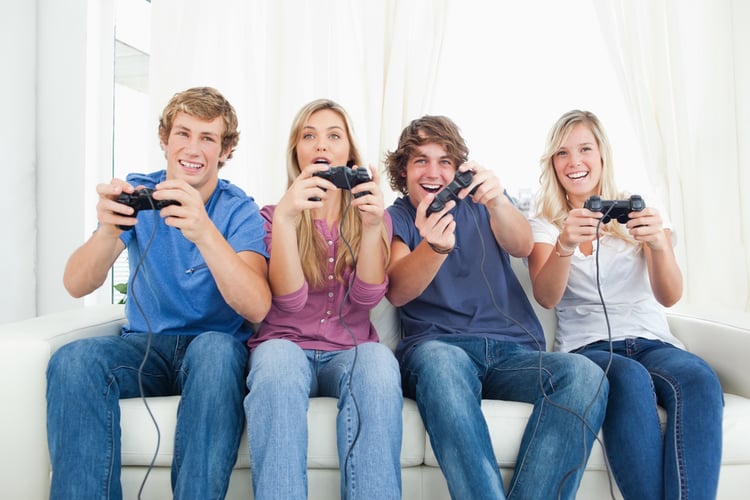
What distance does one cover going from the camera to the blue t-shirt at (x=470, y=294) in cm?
156

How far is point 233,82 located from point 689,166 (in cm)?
188

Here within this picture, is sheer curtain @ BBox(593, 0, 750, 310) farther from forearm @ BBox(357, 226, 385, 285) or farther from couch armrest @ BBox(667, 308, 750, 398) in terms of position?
forearm @ BBox(357, 226, 385, 285)

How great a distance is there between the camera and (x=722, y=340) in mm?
1515

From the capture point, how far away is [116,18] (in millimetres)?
2832

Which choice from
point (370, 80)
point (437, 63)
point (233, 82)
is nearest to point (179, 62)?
point (233, 82)

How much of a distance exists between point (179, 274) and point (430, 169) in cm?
71

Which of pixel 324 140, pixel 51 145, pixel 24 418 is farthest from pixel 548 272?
pixel 51 145

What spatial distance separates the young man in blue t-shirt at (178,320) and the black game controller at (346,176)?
232mm

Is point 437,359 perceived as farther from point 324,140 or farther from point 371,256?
point 324,140

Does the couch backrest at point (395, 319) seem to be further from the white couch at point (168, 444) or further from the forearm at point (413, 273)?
the white couch at point (168, 444)

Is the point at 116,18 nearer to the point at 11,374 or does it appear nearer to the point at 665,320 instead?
the point at 11,374

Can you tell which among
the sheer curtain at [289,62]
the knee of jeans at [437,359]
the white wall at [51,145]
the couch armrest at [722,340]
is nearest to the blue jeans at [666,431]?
the couch armrest at [722,340]

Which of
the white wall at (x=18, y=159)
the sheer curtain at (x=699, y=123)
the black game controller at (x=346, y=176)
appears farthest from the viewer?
the white wall at (x=18, y=159)

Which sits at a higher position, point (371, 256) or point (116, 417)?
point (371, 256)
